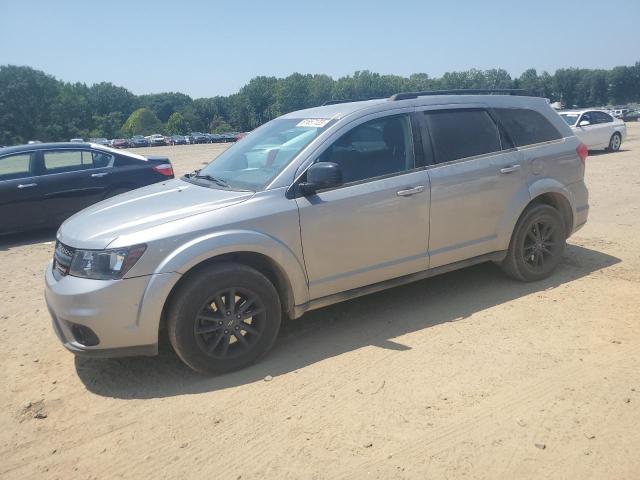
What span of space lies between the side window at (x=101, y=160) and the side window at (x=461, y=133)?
6.15 meters

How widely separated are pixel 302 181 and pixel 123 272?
56.3 inches

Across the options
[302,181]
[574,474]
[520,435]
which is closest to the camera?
[574,474]

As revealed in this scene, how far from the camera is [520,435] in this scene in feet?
9.44

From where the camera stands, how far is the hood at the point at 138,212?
3.54 m

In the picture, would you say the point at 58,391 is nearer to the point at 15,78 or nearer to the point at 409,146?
the point at 409,146

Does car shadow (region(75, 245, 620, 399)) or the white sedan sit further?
the white sedan

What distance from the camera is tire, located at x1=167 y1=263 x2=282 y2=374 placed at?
11.6 ft

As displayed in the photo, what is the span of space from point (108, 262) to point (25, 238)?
6589 mm

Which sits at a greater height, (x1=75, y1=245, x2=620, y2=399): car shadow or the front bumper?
the front bumper

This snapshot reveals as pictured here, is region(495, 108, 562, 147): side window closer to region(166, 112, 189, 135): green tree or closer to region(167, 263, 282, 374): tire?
region(167, 263, 282, 374): tire

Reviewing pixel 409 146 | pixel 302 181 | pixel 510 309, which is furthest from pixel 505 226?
pixel 302 181

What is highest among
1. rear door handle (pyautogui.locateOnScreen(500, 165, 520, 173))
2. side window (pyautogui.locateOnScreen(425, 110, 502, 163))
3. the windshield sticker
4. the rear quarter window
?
the windshield sticker

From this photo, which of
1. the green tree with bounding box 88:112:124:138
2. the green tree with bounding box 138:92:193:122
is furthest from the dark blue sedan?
the green tree with bounding box 138:92:193:122

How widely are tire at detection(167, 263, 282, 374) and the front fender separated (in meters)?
0.13
